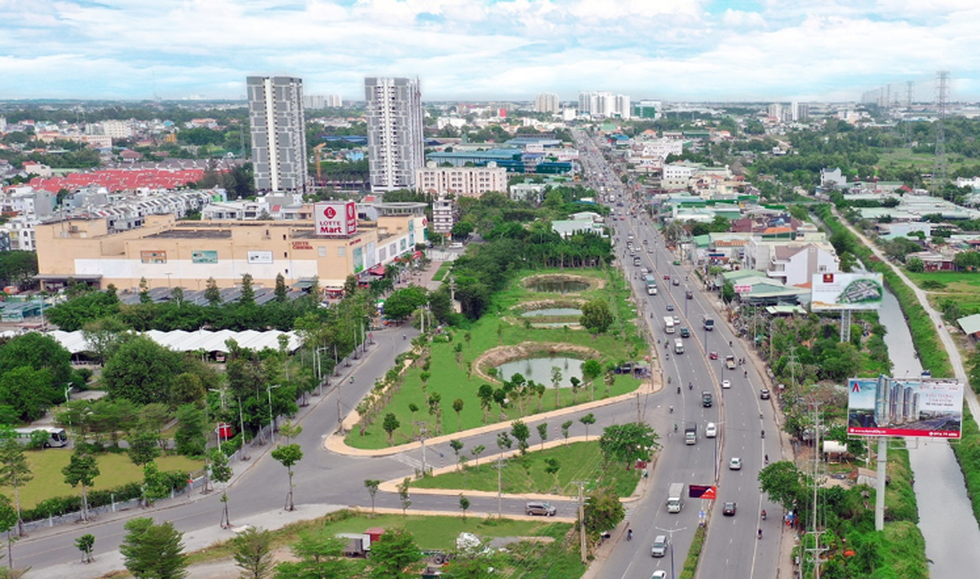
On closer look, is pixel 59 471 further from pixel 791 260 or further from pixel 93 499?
pixel 791 260

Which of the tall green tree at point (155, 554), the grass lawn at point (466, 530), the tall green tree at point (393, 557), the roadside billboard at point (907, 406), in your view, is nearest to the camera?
the tall green tree at point (393, 557)

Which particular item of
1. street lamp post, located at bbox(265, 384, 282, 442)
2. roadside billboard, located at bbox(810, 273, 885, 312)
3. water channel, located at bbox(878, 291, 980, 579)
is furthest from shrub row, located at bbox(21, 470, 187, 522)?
roadside billboard, located at bbox(810, 273, 885, 312)

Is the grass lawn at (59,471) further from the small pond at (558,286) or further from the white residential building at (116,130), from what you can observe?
the white residential building at (116,130)

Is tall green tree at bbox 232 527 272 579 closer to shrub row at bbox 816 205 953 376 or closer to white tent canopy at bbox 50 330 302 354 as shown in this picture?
white tent canopy at bbox 50 330 302 354

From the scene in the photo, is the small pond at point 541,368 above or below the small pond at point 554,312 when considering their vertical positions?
below

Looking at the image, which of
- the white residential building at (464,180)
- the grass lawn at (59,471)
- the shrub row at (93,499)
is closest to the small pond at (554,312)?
the grass lawn at (59,471)

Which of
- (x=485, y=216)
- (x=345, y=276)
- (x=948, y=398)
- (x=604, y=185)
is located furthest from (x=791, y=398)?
(x=604, y=185)
